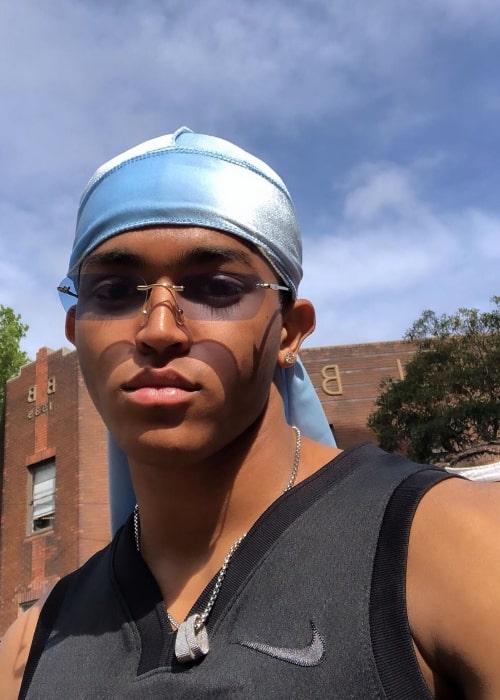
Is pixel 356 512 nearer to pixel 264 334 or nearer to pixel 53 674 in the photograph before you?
pixel 264 334

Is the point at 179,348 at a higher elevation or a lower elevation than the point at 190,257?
lower

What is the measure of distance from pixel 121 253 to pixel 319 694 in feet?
3.18

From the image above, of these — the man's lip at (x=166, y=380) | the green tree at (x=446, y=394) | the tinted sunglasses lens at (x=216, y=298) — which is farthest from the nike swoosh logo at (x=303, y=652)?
the green tree at (x=446, y=394)

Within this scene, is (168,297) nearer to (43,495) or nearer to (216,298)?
(216,298)

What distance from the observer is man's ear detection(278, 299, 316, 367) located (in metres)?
1.50

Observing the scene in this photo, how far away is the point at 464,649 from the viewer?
836 mm

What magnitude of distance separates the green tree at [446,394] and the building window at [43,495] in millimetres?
7493

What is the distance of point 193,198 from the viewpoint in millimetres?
1304

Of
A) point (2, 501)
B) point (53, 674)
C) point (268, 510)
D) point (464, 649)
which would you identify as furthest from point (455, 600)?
point (2, 501)

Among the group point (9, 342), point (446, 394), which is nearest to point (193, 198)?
point (446, 394)

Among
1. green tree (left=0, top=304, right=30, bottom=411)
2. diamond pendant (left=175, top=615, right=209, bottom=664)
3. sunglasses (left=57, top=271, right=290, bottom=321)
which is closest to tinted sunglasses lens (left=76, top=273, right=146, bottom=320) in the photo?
sunglasses (left=57, top=271, right=290, bottom=321)

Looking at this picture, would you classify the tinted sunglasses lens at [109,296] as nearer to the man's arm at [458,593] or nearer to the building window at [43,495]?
the man's arm at [458,593]

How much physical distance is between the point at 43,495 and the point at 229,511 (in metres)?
13.1

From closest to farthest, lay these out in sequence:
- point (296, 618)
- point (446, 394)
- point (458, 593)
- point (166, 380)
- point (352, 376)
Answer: point (458, 593), point (296, 618), point (166, 380), point (446, 394), point (352, 376)
